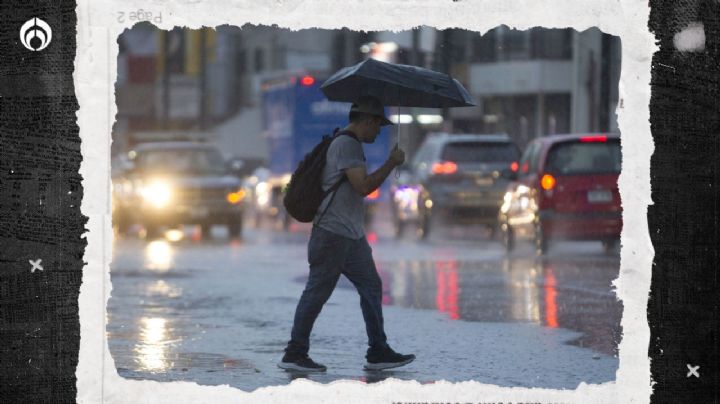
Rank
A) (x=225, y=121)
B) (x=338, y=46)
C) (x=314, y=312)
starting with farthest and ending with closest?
(x=225, y=121) → (x=338, y=46) → (x=314, y=312)

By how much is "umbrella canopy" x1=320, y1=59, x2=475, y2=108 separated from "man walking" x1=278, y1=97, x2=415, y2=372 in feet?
0.43

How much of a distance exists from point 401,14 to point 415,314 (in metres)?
7.00

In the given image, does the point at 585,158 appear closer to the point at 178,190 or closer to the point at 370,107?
the point at 178,190

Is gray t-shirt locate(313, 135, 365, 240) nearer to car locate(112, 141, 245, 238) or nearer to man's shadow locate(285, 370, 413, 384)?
man's shadow locate(285, 370, 413, 384)

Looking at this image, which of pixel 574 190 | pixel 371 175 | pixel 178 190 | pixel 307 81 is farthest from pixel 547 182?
pixel 307 81

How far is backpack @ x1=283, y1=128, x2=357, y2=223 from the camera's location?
33.1 feet

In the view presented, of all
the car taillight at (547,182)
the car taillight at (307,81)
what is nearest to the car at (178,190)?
the car taillight at (307,81)

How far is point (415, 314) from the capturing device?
14680 mm

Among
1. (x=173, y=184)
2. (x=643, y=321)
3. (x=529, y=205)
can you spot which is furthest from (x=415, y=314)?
(x=173, y=184)

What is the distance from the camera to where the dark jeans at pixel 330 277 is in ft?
33.4

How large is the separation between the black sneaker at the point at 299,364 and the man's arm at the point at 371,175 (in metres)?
1.09

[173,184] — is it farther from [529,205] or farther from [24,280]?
[24,280]

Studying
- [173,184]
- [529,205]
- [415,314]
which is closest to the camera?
[415,314]

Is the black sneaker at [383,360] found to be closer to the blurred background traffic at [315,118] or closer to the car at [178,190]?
the blurred background traffic at [315,118]
